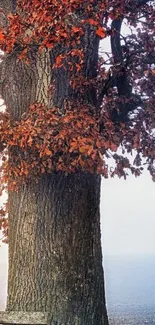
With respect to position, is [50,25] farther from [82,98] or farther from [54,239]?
[54,239]

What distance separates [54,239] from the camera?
30.7 ft

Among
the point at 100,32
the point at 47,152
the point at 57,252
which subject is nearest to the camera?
the point at 100,32

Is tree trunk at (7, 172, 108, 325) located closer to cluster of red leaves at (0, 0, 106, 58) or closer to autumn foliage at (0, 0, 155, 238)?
autumn foliage at (0, 0, 155, 238)

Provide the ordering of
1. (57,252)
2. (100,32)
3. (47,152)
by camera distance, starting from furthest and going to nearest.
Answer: (57,252), (47,152), (100,32)


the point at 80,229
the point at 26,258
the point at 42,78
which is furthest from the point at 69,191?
the point at 42,78

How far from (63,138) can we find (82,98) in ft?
4.80

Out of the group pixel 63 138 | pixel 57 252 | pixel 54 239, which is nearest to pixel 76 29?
pixel 63 138

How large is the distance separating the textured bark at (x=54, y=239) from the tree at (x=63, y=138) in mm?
15

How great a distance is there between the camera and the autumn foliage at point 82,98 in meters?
8.91

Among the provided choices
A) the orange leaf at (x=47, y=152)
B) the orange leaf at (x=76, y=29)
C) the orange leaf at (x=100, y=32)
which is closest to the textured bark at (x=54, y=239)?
the orange leaf at (x=47, y=152)

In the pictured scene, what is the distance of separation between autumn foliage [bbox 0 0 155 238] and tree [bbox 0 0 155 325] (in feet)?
0.05

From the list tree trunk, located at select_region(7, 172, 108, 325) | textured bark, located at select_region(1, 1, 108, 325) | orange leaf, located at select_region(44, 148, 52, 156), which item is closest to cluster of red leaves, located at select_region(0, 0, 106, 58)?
textured bark, located at select_region(1, 1, 108, 325)

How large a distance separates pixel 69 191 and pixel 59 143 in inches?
40.7

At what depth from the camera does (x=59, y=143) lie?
885 cm
